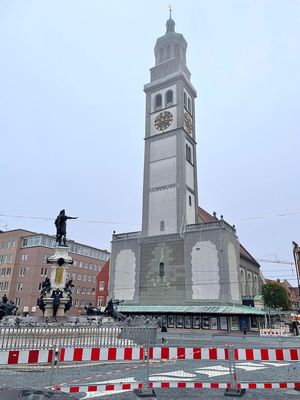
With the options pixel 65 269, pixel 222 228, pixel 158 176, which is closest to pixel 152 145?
pixel 158 176

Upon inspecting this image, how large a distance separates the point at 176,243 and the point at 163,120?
18.4 m

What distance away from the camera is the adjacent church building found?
37.2 metres

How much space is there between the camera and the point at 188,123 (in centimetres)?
4916

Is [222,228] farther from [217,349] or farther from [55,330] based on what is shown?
[217,349]

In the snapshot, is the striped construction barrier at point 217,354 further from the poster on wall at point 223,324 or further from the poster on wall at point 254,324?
the poster on wall at point 254,324

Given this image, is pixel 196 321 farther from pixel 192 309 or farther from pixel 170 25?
pixel 170 25

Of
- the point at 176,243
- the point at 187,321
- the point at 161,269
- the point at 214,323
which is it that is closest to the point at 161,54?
the point at 176,243

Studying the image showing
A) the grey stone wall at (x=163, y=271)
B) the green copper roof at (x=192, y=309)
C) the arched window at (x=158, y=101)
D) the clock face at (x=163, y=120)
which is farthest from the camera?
the arched window at (x=158, y=101)

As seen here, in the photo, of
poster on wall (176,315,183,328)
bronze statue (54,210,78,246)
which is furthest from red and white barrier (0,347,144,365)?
poster on wall (176,315,183,328)

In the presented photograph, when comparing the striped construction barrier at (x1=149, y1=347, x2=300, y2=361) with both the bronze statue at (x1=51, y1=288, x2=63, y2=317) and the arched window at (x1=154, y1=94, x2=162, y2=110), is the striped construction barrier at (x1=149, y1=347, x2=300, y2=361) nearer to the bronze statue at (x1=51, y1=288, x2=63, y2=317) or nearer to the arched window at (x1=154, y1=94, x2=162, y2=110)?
the bronze statue at (x1=51, y1=288, x2=63, y2=317)

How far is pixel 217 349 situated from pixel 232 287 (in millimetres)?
31154

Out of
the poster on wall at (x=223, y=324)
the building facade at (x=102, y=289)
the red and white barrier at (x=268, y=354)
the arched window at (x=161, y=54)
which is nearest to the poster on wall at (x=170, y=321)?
the poster on wall at (x=223, y=324)

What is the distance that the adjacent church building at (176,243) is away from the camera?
37.2 metres

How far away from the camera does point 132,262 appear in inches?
1747
